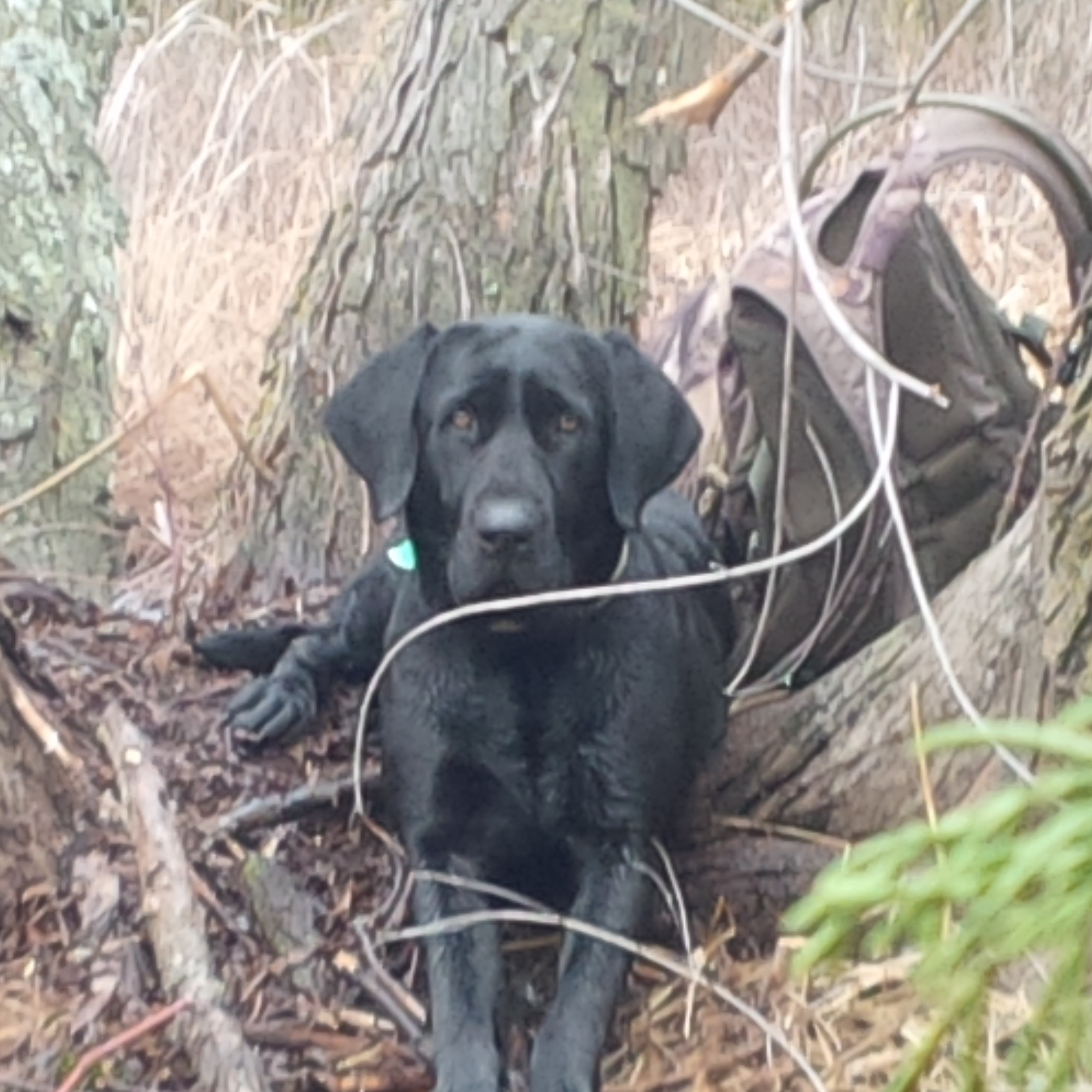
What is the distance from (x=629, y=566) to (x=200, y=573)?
1230 millimetres

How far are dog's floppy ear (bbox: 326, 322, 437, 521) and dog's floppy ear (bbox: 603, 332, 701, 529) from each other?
0.89ft

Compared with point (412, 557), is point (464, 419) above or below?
above

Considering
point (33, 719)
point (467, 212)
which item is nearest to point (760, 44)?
point (33, 719)

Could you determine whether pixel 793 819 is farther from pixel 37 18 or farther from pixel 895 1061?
pixel 37 18

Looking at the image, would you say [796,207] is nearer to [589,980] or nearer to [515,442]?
[515,442]

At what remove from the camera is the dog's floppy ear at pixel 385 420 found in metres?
2.54

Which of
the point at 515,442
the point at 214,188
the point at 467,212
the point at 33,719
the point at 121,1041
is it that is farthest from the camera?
the point at 214,188

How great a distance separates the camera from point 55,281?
3336mm

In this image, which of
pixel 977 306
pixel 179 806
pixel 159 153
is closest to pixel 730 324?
pixel 977 306

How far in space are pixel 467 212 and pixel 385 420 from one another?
1049mm

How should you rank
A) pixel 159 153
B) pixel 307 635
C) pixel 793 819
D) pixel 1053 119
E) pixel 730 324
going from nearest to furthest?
pixel 793 819 < pixel 730 324 < pixel 307 635 < pixel 1053 119 < pixel 159 153

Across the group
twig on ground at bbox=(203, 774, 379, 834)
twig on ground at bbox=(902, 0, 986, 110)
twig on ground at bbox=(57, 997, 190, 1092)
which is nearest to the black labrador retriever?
twig on ground at bbox=(203, 774, 379, 834)

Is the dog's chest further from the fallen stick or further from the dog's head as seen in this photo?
the fallen stick

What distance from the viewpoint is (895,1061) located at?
6.75 ft
